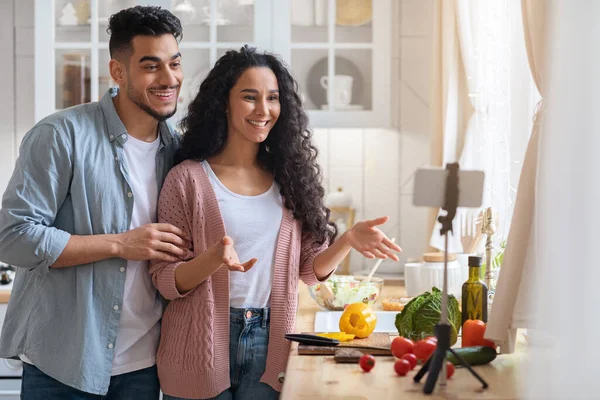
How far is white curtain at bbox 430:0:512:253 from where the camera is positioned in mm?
2572

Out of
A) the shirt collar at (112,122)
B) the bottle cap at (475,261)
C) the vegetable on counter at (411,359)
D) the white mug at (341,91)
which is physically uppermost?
the white mug at (341,91)

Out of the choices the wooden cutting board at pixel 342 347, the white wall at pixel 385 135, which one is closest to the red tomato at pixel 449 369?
the wooden cutting board at pixel 342 347

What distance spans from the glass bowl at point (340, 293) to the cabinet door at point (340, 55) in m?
1.09

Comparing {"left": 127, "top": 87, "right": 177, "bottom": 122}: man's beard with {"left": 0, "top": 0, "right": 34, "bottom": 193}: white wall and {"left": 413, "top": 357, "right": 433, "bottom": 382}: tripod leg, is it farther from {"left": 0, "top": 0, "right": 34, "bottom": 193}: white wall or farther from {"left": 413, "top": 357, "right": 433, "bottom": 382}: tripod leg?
{"left": 0, "top": 0, "right": 34, "bottom": 193}: white wall

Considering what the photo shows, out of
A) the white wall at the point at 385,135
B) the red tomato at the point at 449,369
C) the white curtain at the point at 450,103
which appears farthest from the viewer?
the white wall at the point at 385,135

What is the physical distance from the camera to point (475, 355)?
5.36 ft

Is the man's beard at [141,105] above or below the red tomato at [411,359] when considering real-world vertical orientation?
above

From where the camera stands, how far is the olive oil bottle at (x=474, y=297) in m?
1.87

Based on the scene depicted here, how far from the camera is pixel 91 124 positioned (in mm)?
1942

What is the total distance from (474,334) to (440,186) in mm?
467

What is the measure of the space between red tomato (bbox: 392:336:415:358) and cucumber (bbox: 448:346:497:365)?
92 mm

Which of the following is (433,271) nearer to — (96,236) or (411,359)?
(411,359)

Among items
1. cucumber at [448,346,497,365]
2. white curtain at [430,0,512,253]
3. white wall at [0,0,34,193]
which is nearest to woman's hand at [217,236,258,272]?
cucumber at [448,346,497,365]

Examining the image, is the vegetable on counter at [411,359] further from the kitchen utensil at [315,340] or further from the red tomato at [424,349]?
the kitchen utensil at [315,340]
